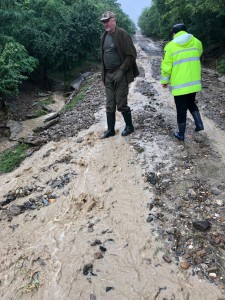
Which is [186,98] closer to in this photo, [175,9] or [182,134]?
[182,134]

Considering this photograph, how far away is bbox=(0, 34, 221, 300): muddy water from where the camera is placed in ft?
12.6

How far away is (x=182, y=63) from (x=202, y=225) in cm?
304

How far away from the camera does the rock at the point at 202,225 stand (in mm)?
4422

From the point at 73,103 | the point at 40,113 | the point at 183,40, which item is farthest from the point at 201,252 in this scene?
the point at 40,113

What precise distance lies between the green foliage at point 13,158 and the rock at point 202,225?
494 centimetres

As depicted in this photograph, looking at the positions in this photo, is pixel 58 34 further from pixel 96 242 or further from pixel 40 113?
pixel 96 242

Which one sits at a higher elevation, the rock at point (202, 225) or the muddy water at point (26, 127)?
the rock at point (202, 225)

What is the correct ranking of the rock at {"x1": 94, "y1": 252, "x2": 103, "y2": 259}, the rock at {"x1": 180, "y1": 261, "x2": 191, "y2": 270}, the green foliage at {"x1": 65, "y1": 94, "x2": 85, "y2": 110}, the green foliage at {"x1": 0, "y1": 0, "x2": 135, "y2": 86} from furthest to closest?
the green foliage at {"x1": 0, "y1": 0, "x2": 135, "y2": 86}, the green foliage at {"x1": 65, "y1": 94, "x2": 85, "y2": 110}, the rock at {"x1": 94, "y1": 252, "x2": 103, "y2": 259}, the rock at {"x1": 180, "y1": 261, "x2": 191, "y2": 270}

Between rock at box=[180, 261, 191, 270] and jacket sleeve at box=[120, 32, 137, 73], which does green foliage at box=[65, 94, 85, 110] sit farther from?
rock at box=[180, 261, 191, 270]

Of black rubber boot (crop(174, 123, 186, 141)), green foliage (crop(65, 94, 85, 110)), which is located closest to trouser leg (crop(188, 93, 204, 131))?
black rubber boot (crop(174, 123, 186, 141))

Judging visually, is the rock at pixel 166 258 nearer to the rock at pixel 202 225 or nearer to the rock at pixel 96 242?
the rock at pixel 202 225

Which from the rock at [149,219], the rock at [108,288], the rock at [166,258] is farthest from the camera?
the rock at [149,219]

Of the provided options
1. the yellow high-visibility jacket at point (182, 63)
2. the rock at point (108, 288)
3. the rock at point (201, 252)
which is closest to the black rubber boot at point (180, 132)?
the yellow high-visibility jacket at point (182, 63)

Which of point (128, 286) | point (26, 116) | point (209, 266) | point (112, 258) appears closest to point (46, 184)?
point (112, 258)
